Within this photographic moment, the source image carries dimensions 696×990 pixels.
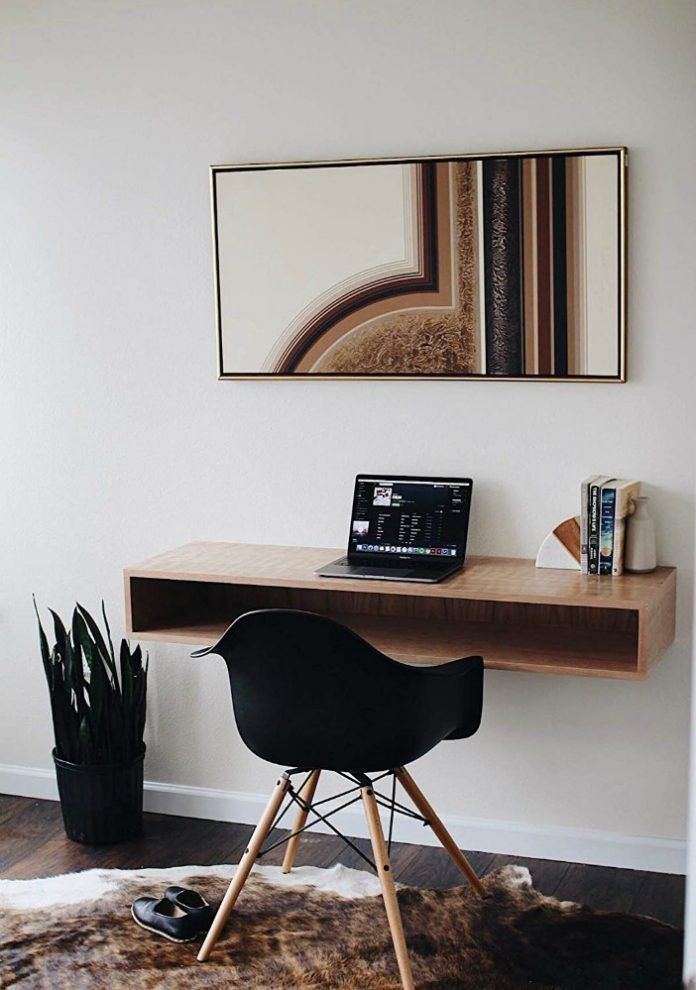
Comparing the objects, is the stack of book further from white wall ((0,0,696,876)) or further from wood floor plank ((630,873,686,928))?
wood floor plank ((630,873,686,928))

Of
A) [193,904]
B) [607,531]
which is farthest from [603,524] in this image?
[193,904]

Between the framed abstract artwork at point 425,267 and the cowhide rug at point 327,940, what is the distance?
1280 millimetres

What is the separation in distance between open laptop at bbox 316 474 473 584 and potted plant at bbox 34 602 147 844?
2.35 ft

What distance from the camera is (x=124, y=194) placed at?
338 centimetres

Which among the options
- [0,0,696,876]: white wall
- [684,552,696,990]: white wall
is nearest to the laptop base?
[0,0,696,876]: white wall

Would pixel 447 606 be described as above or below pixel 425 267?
below

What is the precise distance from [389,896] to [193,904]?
1.76ft

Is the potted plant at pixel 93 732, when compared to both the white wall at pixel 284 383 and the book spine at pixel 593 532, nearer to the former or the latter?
the white wall at pixel 284 383

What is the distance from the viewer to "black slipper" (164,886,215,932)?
2.82 m

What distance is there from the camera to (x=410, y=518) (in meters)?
3.15

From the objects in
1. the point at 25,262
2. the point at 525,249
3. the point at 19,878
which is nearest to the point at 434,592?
the point at 525,249

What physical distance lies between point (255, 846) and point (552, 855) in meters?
0.90

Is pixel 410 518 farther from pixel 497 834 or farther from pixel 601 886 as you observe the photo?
pixel 601 886

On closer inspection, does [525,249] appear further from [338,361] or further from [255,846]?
[255,846]
